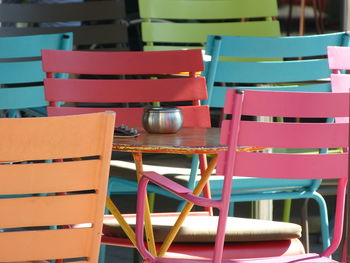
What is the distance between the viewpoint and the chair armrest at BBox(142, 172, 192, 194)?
6.82ft

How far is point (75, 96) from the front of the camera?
299cm

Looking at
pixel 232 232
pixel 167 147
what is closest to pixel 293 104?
pixel 167 147

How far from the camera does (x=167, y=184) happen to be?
2119 millimetres

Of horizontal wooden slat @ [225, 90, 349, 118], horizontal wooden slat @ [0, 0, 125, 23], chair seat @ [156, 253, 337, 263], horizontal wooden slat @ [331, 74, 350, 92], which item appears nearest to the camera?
horizontal wooden slat @ [225, 90, 349, 118]

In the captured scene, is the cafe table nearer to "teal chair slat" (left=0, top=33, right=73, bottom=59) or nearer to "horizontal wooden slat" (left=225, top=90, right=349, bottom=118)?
"horizontal wooden slat" (left=225, top=90, right=349, bottom=118)

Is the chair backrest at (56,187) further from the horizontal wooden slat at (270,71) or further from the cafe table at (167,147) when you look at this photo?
the horizontal wooden slat at (270,71)

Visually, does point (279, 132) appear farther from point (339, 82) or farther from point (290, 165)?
point (339, 82)

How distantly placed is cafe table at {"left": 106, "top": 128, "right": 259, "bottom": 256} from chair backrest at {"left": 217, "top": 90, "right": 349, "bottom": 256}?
0.22 feet

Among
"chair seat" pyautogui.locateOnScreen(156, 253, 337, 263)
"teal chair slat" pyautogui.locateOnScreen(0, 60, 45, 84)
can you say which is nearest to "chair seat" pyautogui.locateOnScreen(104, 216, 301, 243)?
"chair seat" pyautogui.locateOnScreen(156, 253, 337, 263)

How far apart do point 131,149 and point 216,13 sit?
8.22 feet

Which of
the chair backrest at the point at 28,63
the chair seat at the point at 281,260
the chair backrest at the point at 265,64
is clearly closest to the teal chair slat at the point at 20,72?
the chair backrest at the point at 28,63

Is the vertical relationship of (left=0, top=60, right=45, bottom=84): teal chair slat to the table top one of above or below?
above

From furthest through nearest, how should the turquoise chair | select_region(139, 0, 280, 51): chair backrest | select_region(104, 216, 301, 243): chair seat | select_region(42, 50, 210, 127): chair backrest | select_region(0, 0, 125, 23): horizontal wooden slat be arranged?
select_region(0, 0, 125, 23): horizontal wooden slat → select_region(139, 0, 280, 51): chair backrest → the turquoise chair → select_region(42, 50, 210, 127): chair backrest → select_region(104, 216, 301, 243): chair seat

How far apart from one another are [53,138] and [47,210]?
0.52ft
